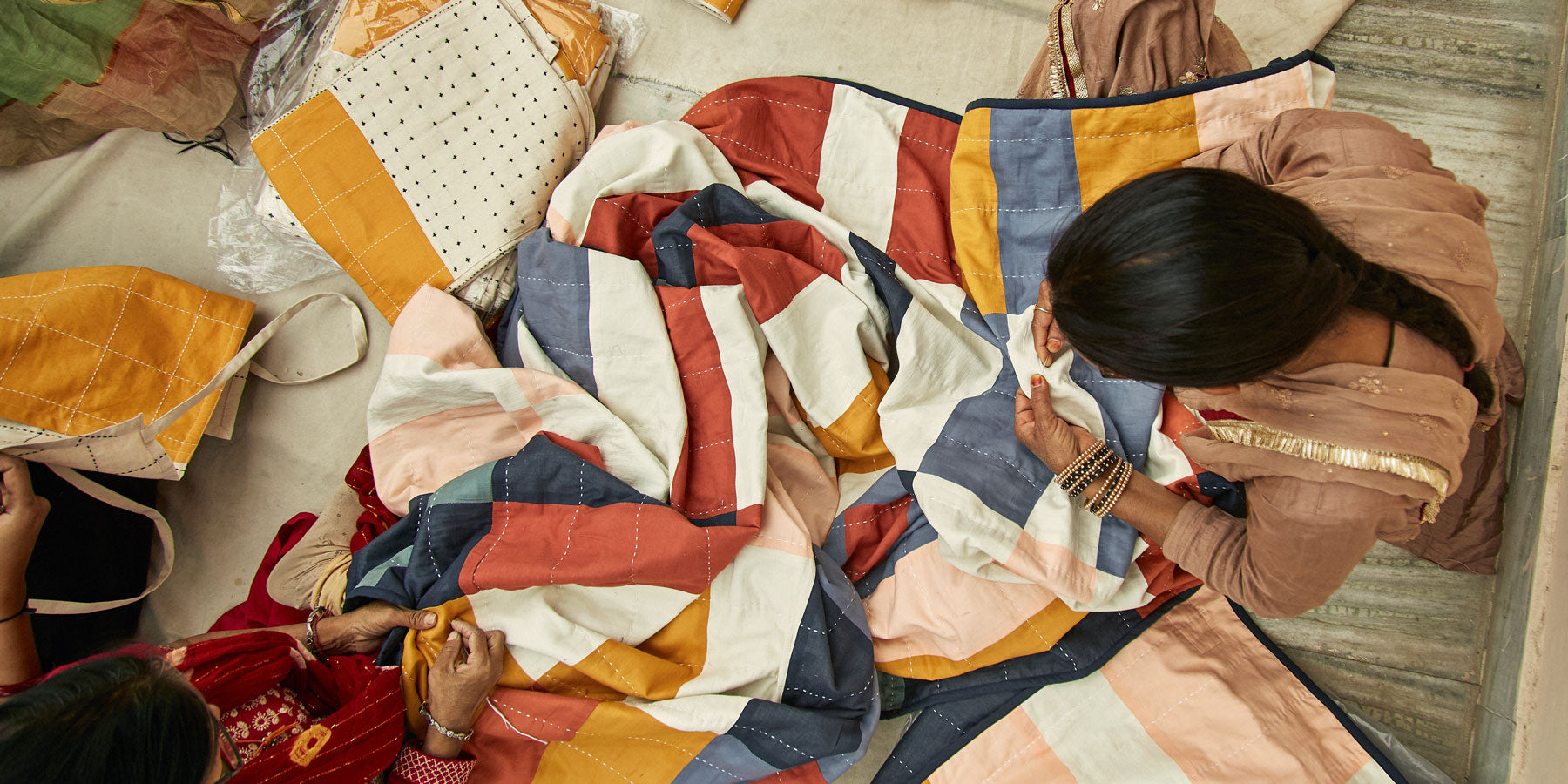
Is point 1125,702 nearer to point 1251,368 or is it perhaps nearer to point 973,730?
point 973,730

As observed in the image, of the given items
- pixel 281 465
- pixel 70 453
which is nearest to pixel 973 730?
pixel 281 465

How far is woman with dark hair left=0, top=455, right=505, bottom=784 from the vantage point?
684 millimetres

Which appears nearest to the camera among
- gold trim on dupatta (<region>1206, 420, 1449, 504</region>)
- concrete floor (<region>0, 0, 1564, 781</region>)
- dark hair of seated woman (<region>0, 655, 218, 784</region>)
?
dark hair of seated woman (<region>0, 655, 218, 784</region>)

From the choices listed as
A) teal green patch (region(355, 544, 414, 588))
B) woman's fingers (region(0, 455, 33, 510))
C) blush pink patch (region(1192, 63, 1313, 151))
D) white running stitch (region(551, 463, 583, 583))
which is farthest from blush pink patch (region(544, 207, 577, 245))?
blush pink patch (region(1192, 63, 1313, 151))

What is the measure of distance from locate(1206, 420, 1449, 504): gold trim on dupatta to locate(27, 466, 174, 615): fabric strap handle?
1.37 m

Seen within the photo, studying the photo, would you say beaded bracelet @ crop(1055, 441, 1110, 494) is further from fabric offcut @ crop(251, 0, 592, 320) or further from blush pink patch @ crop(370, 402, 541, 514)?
fabric offcut @ crop(251, 0, 592, 320)

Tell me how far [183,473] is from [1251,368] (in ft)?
4.90

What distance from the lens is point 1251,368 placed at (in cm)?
70

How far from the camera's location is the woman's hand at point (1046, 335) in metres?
1.05

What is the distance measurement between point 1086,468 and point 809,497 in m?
0.39

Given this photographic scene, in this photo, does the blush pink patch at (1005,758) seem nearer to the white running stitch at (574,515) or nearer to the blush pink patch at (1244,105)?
the white running stitch at (574,515)

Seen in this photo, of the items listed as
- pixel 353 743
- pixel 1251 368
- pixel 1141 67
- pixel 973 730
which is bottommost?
pixel 973 730

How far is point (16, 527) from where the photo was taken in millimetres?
980

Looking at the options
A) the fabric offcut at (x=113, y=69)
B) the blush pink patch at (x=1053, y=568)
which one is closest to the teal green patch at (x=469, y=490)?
the blush pink patch at (x=1053, y=568)
